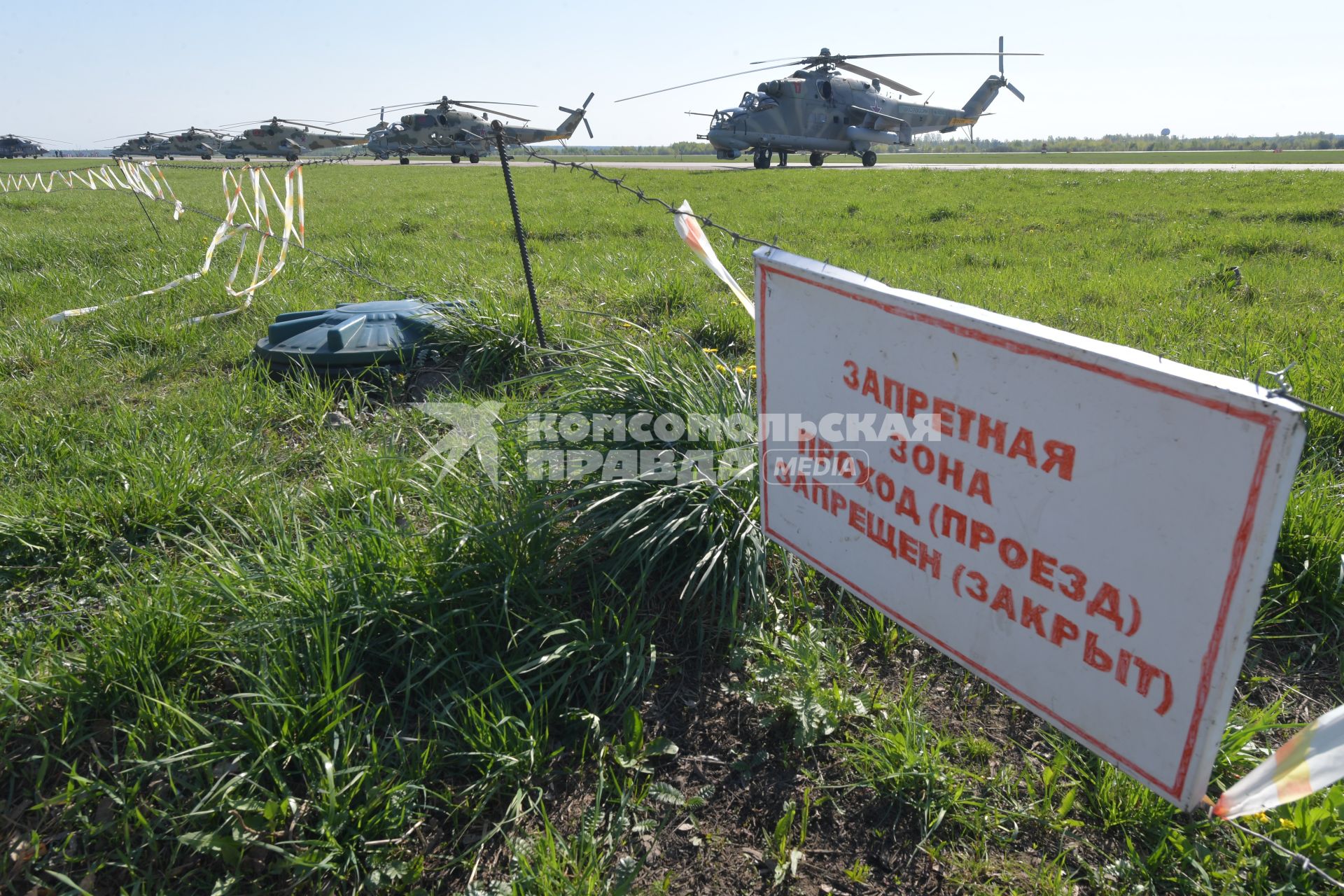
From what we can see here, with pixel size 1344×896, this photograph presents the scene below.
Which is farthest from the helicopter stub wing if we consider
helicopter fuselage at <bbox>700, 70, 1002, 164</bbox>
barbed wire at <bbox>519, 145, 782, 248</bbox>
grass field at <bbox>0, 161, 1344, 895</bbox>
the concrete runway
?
grass field at <bbox>0, 161, 1344, 895</bbox>

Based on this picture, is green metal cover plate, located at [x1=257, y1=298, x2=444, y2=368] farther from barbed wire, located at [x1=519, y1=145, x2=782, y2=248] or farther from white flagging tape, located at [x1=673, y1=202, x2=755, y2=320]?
white flagging tape, located at [x1=673, y1=202, x2=755, y2=320]

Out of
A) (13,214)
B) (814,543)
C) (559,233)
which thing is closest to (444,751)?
(814,543)

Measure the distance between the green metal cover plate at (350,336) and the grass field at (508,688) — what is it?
32 cm

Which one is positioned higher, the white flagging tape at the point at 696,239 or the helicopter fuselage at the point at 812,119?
the helicopter fuselage at the point at 812,119

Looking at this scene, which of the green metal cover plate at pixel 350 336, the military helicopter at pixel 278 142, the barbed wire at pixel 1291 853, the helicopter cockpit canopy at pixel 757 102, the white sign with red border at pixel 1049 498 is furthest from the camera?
the military helicopter at pixel 278 142

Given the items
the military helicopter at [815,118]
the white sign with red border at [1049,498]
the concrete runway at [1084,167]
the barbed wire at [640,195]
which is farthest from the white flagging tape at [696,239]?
the military helicopter at [815,118]

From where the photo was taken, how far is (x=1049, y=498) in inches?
56.9

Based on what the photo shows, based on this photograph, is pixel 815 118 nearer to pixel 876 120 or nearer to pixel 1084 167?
pixel 876 120

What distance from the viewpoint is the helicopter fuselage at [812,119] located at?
1163 inches

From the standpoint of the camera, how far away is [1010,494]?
1.53 metres

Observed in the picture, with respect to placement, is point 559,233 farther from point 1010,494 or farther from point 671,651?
point 1010,494

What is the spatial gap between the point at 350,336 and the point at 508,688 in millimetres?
3064

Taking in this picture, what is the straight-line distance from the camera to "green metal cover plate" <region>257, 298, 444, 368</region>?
14.9ft

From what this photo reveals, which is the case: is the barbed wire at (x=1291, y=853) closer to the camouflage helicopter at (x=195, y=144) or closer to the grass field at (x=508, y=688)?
the grass field at (x=508, y=688)
